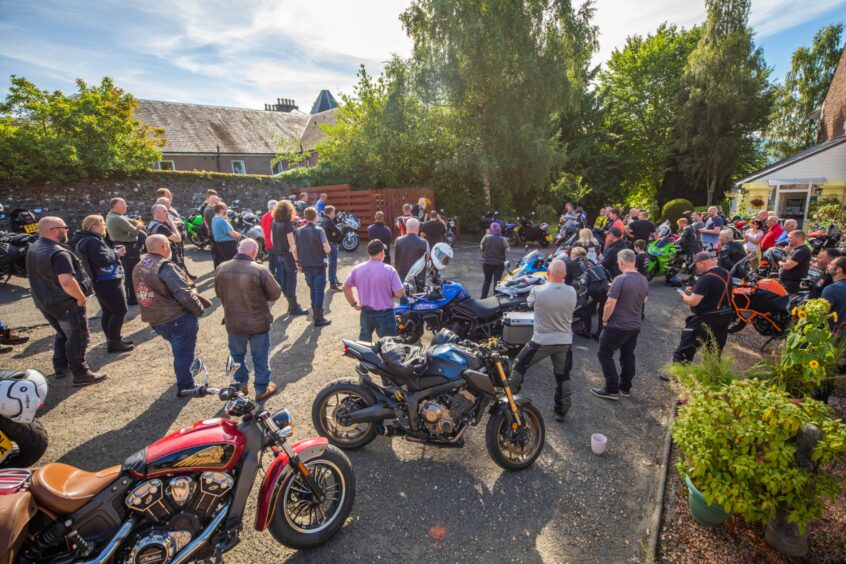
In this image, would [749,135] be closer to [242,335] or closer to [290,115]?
[242,335]

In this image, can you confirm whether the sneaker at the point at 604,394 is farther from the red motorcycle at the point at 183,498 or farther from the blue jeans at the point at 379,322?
the red motorcycle at the point at 183,498

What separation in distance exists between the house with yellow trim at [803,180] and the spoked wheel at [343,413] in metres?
21.7

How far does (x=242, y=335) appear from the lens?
13.9 feet

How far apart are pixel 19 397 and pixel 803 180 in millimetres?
24947

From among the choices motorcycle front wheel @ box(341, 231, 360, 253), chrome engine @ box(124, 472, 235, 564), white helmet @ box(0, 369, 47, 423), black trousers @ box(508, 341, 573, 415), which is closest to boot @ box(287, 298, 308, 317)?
white helmet @ box(0, 369, 47, 423)

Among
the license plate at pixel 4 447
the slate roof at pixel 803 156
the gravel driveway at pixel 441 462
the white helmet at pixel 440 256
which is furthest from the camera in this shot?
the slate roof at pixel 803 156

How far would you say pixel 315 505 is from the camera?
280 centimetres

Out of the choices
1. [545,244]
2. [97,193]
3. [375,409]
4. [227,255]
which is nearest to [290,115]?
[97,193]

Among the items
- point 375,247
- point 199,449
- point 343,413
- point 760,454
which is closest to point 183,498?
point 199,449

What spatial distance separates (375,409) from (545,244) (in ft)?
39.9

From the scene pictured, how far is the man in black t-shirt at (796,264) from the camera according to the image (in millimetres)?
6488

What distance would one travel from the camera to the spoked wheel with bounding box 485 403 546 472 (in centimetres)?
340

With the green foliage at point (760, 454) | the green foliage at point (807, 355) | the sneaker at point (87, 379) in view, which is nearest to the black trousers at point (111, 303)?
the sneaker at point (87, 379)

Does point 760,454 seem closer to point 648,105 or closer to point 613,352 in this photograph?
point 613,352
